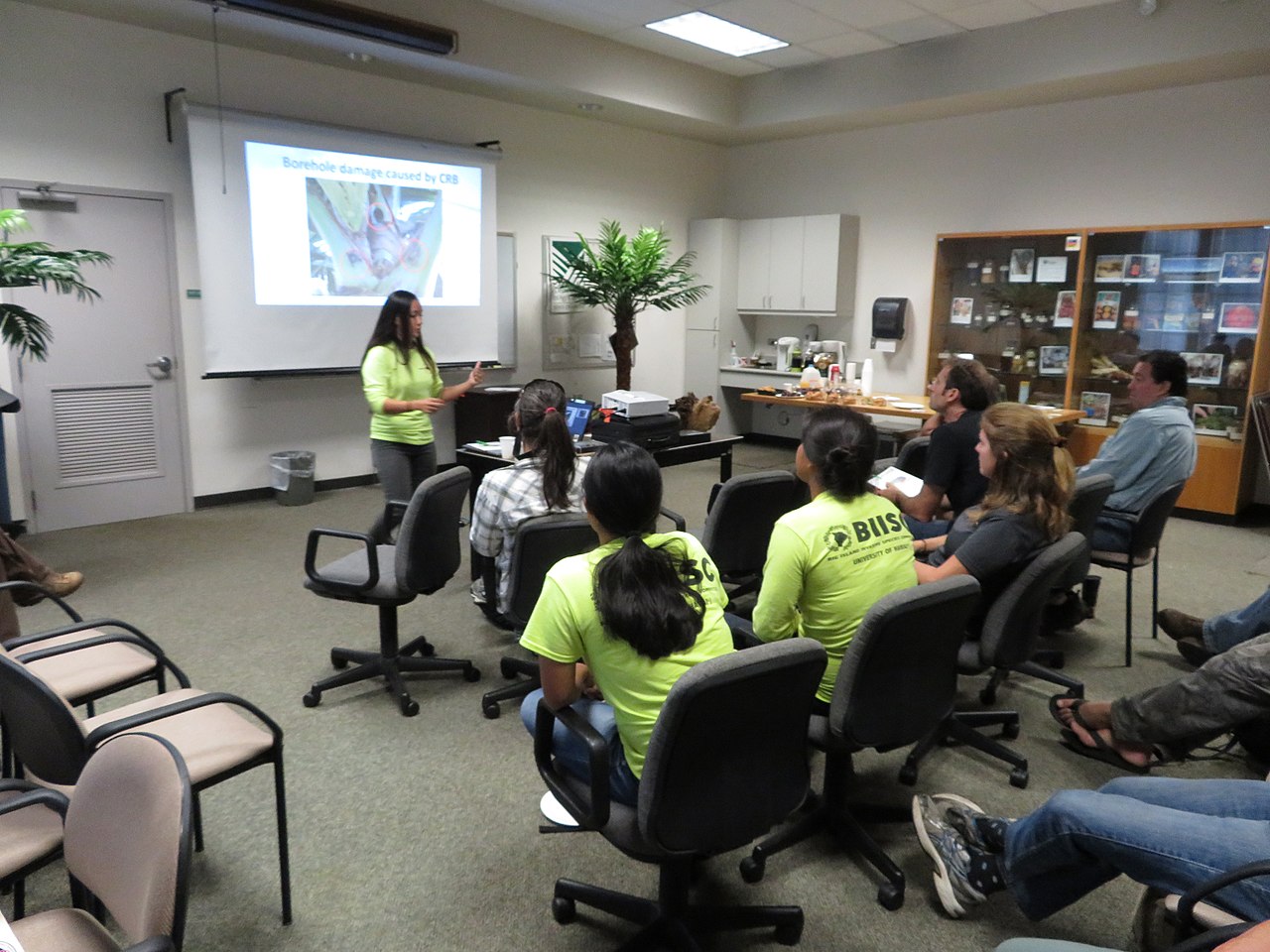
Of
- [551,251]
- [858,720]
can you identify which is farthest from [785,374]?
[858,720]

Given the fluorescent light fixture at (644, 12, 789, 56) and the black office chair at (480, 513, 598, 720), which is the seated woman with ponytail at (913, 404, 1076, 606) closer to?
the black office chair at (480, 513, 598, 720)

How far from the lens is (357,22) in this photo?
4754 millimetres

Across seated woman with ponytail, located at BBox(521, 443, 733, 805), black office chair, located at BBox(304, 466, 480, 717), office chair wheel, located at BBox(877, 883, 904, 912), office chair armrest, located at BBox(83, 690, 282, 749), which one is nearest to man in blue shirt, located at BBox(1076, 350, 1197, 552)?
office chair wheel, located at BBox(877, 883, 904, 912)

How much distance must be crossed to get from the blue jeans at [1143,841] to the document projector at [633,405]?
278cm

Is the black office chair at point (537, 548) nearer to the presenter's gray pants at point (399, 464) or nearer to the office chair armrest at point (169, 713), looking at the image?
the office chair armrest at point (169, 713)

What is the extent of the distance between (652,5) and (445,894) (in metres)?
5.24

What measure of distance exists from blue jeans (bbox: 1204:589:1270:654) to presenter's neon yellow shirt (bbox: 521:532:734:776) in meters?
2.26

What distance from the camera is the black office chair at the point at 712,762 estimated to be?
1456 millimetres

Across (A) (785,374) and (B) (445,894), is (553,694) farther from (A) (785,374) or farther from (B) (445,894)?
(A) (785,374)

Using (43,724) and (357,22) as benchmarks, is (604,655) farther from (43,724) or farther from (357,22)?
(357,22)

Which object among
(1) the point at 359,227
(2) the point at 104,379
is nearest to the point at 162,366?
(2) the point at 104,379

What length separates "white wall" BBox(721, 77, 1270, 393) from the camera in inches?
221

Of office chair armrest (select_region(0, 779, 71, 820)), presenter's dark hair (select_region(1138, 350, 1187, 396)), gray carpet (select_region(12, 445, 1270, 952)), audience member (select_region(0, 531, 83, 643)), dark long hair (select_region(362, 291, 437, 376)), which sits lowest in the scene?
gray carpet (select_region(12, 445, 1270, 952))

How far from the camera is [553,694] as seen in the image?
1.68m
